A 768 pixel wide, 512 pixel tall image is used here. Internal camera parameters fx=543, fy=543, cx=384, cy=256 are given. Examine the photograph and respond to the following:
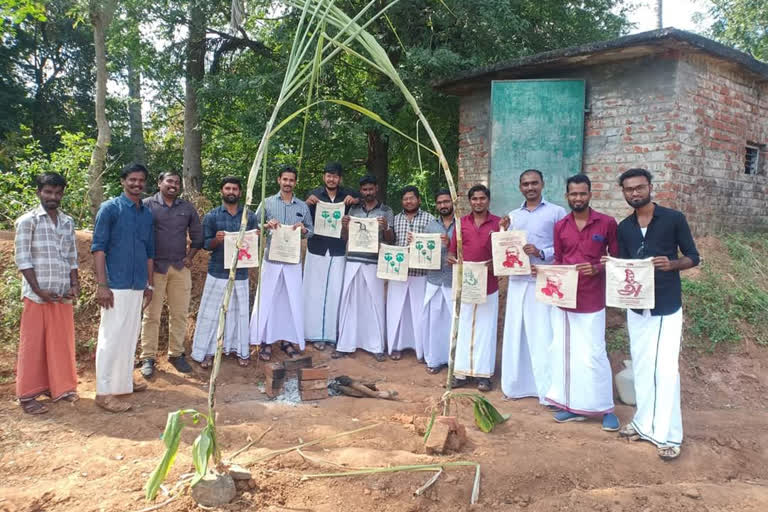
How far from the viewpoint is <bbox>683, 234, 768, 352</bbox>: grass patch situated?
554cm

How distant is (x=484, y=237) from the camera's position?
5.14 metres

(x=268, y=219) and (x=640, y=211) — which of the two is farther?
(x=268, y=219)

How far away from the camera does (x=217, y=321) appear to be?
5.39 metres

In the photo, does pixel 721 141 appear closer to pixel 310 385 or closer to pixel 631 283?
pixel 631 283

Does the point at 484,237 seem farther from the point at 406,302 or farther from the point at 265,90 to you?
the point at 265,90

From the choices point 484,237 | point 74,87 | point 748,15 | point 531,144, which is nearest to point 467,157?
point 531,144

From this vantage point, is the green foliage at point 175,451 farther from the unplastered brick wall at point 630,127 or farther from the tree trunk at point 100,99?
the tree trunk at point 100,99

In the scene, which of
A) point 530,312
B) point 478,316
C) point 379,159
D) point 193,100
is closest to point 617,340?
point 530,312

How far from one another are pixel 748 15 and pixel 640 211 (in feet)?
45.3

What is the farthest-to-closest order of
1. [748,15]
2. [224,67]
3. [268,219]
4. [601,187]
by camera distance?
[748,15]
[224,67]
[601,187]
[268,219]

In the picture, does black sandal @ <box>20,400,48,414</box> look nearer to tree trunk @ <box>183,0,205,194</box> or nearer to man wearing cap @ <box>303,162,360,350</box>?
man wearing cap @ <box>303,162,360,350</box>

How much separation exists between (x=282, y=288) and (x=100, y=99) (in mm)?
5579

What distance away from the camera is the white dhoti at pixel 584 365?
4.30 meters

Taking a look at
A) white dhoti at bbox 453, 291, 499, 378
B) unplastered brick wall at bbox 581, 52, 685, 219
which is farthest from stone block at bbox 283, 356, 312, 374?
unplastered brick wall at bbox 581, 52, 685, 219
